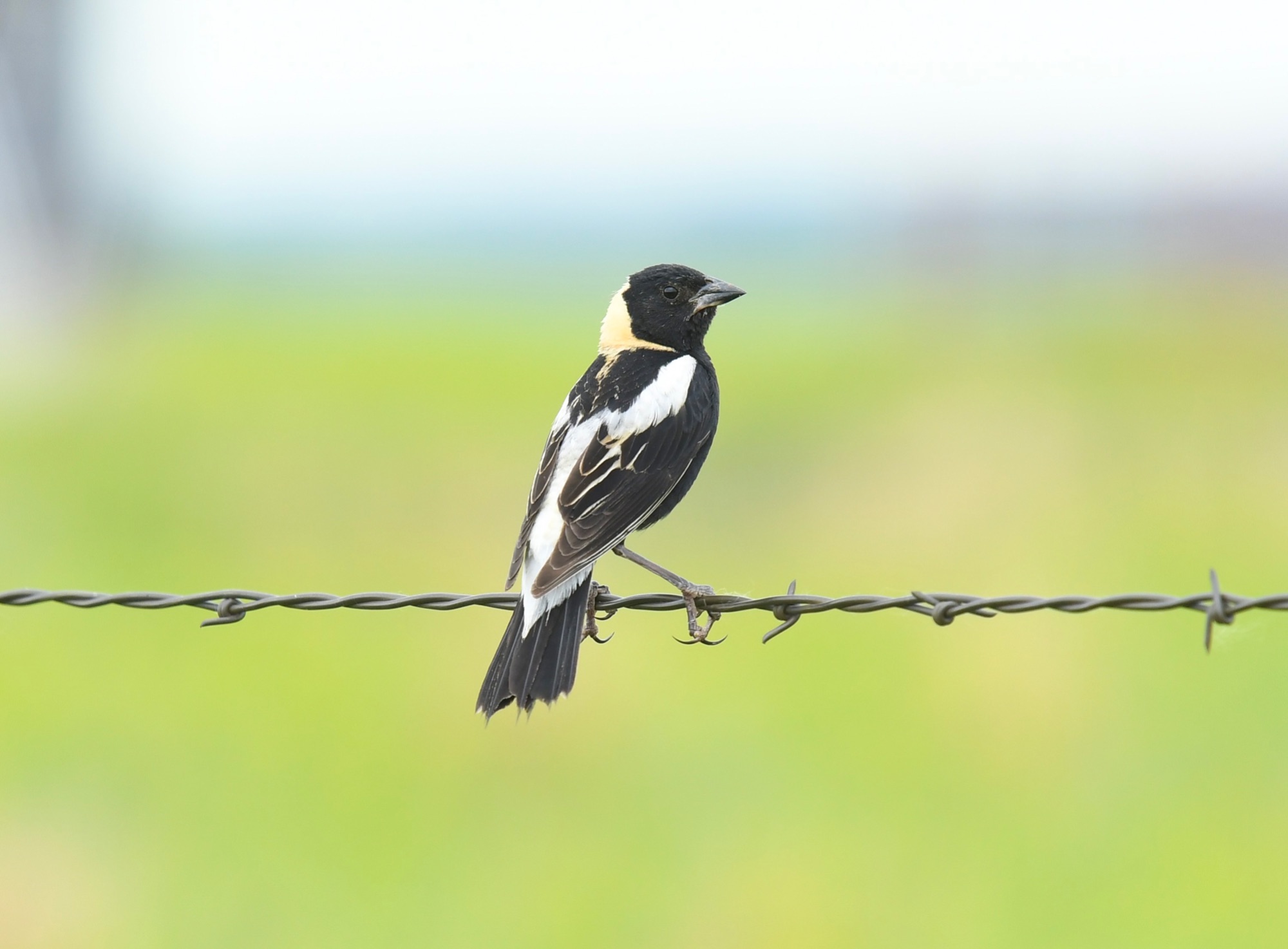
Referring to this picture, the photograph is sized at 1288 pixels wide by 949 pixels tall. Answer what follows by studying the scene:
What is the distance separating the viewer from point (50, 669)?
1160cm

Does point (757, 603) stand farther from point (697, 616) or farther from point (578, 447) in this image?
point (578, 447)

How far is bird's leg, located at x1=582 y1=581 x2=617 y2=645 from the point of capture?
15.1 feet

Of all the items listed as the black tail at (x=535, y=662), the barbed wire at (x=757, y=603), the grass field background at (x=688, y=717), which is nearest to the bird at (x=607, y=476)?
the black tail at (x=535, y=662)

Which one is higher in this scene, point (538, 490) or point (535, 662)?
point (538, 490)

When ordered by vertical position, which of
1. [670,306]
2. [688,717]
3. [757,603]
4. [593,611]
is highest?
[670,306]

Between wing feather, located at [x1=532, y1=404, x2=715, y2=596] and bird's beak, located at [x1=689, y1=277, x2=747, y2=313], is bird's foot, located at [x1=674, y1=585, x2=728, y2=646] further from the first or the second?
bird's beak, located at [x1=689, y1=277, x2=747, y2=313]

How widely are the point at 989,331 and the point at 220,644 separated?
92.4ft

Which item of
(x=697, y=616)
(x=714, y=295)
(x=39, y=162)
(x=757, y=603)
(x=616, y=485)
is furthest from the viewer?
(x=39, y=162)

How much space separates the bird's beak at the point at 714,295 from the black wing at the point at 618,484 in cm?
74

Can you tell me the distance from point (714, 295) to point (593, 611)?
157 cm

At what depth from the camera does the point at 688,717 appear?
10.3 m

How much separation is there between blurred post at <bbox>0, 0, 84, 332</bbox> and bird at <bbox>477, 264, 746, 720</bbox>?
1250 inches

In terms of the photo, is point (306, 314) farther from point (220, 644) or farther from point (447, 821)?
point (447, 821)

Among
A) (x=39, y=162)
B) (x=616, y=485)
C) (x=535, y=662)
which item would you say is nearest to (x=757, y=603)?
(x=535, y=662)
